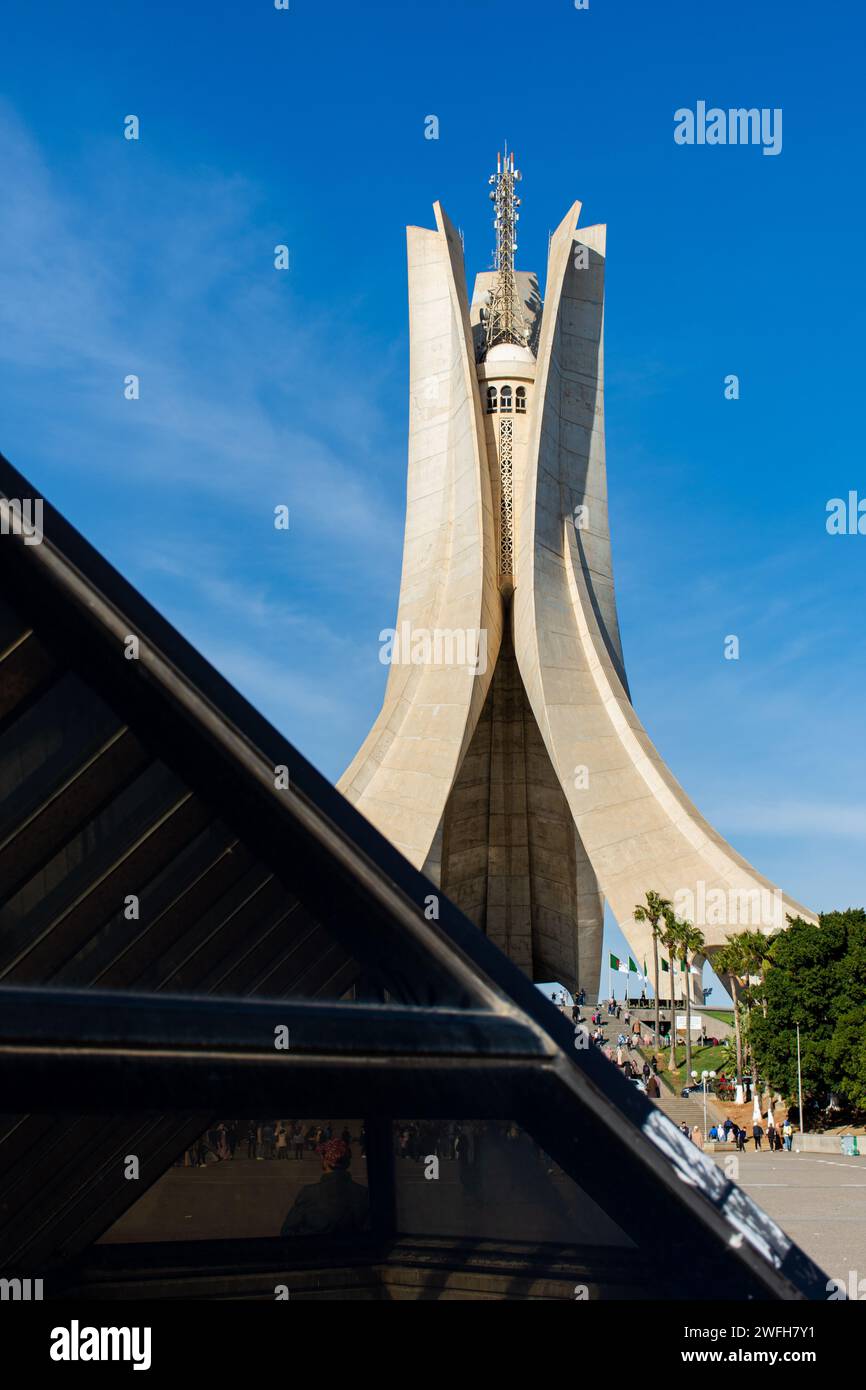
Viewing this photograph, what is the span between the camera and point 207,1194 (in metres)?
5.96

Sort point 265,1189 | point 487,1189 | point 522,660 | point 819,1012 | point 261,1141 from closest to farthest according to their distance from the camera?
point 487,1189
point 265,1189
point 261,1141
point 819,1012
point 522,660

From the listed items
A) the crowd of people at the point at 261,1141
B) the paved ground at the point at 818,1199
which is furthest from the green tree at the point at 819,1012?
the crowd of people at the point at 261,1141

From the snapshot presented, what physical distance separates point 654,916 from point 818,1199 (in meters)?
16.9

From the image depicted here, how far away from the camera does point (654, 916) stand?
89.4 feet

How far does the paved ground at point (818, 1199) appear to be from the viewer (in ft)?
23.8

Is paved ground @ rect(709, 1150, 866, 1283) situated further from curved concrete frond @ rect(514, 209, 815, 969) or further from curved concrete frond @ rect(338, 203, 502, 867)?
curved concrete frond @ rect(338, 203, 502, 867)

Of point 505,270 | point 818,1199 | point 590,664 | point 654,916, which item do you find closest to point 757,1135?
point 818,1199

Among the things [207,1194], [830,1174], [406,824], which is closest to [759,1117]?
[830,1174]

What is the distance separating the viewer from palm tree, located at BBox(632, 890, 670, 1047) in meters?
27.1

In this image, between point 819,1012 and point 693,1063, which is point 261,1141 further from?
point 693,1063

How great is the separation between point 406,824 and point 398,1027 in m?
26.7

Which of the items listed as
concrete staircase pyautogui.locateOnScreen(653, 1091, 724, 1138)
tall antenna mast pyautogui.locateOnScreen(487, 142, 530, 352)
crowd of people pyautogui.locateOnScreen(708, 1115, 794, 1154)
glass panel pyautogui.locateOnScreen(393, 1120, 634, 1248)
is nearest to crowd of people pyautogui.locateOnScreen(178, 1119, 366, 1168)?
glass panel pyautogui.locateOnScreen(393, 1120, 634, 1248)
